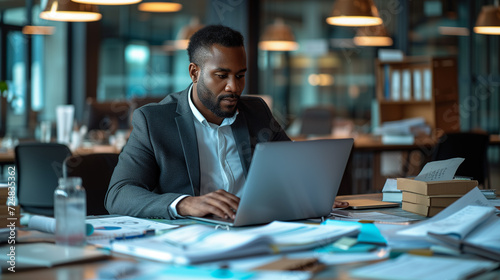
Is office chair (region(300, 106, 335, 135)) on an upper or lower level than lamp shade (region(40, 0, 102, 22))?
Result: lower

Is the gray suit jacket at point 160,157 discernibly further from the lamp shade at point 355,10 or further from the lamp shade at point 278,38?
the lamp shade at point 278,38

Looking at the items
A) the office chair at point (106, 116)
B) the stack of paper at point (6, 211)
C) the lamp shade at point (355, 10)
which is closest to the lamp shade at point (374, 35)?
the lamp shade at point (355, 10)

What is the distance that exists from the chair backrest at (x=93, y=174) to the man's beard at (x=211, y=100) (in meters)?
0.52

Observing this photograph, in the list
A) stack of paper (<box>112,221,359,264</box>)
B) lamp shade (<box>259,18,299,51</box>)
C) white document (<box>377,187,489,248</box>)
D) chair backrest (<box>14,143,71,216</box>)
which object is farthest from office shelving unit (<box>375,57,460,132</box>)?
Result: stack of paper (<box>112,221,359,264</box>)

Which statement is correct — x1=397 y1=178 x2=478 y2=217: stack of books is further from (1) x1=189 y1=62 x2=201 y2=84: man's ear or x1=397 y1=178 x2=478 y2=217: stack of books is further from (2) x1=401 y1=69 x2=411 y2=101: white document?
(2) x1=401 y1=69 x2=411 y2=101: white document

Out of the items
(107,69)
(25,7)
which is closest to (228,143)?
(25,7)

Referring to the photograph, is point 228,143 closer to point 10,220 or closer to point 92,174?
point 92,174

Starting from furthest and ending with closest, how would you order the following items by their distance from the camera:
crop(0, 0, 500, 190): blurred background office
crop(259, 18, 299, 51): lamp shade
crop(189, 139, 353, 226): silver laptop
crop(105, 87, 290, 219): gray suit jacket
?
crop(259, 18, 299, 51): lamp shade
crop(0, 0, 500, 190): blurred background office
crop(105, 87, 290, 219): gray suit jacket
crop(189, 139, 353, 226): silver laptop

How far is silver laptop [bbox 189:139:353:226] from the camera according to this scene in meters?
1.74

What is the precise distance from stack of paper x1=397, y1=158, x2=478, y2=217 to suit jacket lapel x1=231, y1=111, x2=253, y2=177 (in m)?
0.64

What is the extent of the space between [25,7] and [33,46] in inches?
19.9

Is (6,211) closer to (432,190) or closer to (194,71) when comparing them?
(194,71)

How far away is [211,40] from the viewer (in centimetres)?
250

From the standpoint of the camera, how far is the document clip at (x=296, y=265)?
1.33 m
